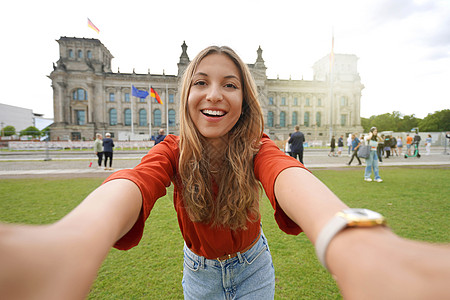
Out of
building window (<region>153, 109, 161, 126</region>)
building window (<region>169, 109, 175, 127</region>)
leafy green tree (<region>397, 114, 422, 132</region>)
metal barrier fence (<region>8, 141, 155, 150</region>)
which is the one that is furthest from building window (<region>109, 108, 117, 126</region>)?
leafy green tree (<region>397, 114, 422, 132</region>)

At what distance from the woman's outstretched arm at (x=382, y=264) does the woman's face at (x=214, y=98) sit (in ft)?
2.51

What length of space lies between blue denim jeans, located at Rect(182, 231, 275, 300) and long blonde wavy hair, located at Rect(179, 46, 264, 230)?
24cm

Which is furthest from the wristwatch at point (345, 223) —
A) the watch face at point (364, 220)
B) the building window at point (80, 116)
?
the building window at point (80, 116)

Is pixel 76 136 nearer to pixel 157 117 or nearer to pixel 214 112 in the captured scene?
pixel 157 117

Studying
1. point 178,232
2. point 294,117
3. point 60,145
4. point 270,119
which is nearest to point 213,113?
point 178,232

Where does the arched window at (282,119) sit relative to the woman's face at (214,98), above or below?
above

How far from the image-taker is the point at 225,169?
1315mm

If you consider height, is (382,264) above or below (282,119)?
below

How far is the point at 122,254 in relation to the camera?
290 centimetres

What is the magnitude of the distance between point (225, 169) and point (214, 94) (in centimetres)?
44

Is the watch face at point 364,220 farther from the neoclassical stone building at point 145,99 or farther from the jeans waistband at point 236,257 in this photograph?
the neoclassical stone building at point 145,99

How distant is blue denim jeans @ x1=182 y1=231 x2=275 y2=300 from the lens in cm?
128

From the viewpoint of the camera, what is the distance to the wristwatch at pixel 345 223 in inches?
21.0

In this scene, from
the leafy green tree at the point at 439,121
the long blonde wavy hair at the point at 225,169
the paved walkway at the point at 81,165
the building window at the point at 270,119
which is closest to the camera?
the long blonde wavy hair at the point at 225,169
